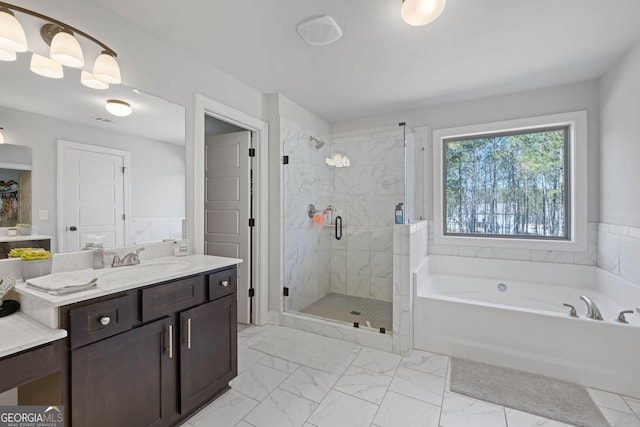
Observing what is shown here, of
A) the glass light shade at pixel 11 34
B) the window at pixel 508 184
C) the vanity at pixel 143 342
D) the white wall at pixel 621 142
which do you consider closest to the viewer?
the vanity at pixel 143 342

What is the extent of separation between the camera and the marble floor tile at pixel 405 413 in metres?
1.67

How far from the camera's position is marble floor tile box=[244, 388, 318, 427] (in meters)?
1.67

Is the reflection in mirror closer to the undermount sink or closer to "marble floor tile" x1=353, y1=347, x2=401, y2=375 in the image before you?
the undermount sink

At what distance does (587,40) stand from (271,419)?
11.4 feet

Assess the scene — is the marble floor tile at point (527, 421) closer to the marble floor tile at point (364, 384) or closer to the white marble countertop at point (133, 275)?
the marble floor tile at point (364, 384)

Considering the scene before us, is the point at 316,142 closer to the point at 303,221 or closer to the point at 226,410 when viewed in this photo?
the point at 303,221

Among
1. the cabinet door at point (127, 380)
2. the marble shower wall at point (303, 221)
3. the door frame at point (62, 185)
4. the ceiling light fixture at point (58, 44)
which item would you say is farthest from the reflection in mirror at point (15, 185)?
the marble shower wall at point (303, 221)

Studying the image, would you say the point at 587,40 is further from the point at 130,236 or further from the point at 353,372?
the point at 130,236

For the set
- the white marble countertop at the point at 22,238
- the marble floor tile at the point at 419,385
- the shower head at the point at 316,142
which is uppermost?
the shower head at the point at 316,142

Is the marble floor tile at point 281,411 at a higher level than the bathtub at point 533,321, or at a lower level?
lower

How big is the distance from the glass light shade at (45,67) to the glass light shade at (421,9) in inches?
80.0

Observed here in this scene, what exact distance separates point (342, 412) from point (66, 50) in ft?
8.66

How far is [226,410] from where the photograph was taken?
69.6 inches

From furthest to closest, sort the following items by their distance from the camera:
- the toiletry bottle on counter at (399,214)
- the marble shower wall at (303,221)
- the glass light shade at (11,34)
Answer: the marble shower wall at (303,221), the toiletry bottle on counter at (399,214), the glass light shade at (11,34)
